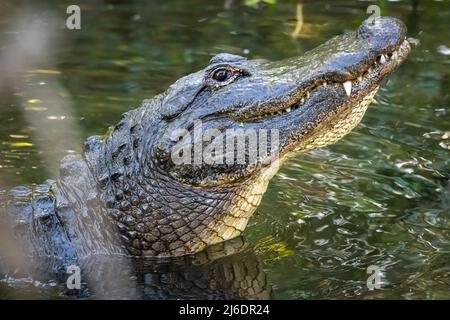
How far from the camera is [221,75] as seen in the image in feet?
18.0

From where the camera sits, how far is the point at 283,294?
5.12 meters

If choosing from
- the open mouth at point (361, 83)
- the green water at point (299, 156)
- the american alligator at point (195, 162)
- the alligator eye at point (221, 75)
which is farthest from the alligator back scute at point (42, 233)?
the open mouth at point (361, 83)

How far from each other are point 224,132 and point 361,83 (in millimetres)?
906

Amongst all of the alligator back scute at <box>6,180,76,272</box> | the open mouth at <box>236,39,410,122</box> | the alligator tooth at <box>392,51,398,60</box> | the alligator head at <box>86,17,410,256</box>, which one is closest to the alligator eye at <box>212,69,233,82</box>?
the alligator head at <box>86,17,410,256</box>

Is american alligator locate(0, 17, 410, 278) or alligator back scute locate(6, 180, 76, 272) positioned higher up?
american alligator locate(0, 17, 410, 278)

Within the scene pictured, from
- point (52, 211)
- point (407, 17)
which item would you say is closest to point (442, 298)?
point (52, 211)

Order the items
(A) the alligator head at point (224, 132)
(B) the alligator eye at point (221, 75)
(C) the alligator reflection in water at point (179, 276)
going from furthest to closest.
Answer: (B) the alligator eye at point (221, 75) < (A) the alligator head at point (224, 132) < (C) the alligator reflection in water at point (179, 276)

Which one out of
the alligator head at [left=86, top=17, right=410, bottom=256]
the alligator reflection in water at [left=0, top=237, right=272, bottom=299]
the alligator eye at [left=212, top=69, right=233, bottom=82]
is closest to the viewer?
the alligator reflection in water at [left=0, top=237, right=272, bottom=299]

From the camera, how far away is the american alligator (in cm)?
529

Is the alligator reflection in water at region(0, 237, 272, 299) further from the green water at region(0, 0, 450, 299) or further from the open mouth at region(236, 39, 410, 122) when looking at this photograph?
the open mouth at region(236, 39, 410, 122)

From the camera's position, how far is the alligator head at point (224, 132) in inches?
208

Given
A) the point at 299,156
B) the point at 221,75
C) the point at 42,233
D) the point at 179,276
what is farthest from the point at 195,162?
the point at 299,156

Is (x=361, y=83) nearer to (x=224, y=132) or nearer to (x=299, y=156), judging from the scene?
(x=224, y=132)

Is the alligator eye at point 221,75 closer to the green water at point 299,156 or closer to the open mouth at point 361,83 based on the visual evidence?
the open mouth at point 361,83
